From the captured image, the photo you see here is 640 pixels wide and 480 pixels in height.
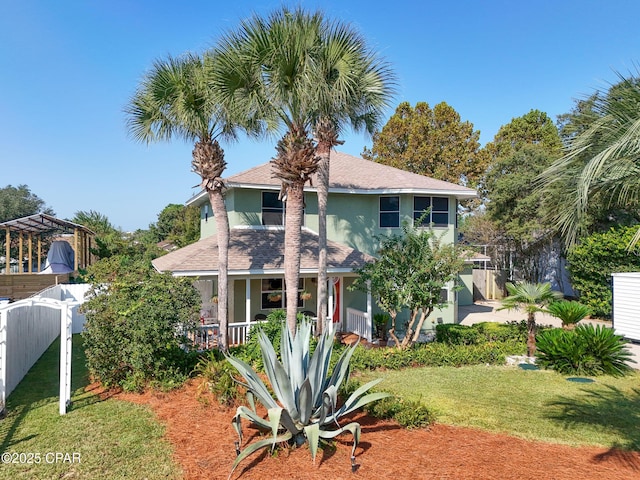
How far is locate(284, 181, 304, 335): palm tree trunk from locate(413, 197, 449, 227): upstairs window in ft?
24.9

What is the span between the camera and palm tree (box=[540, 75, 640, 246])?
14.7 feet

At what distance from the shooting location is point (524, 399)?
856 cm

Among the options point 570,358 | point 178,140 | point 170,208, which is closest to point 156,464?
point 178,140

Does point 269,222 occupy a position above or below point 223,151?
below

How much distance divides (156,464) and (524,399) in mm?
7325

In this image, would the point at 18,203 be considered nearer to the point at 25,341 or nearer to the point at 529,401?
the point at 25,341

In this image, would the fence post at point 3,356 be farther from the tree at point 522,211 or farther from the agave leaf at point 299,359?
the tree at point 522,211

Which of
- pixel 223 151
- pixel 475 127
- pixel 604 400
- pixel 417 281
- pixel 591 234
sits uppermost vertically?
pixel 475 127

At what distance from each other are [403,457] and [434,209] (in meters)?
13.2

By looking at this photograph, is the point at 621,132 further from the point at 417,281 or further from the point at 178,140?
the point at 178,140

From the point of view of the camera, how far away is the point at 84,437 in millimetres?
6133

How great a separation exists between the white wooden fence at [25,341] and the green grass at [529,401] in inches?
255

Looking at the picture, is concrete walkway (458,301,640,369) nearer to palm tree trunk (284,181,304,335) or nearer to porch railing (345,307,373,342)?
porch railing (345,307,373,342)

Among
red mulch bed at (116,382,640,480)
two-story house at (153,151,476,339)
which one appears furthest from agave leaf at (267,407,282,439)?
two-story house at (153,151,476,339)
